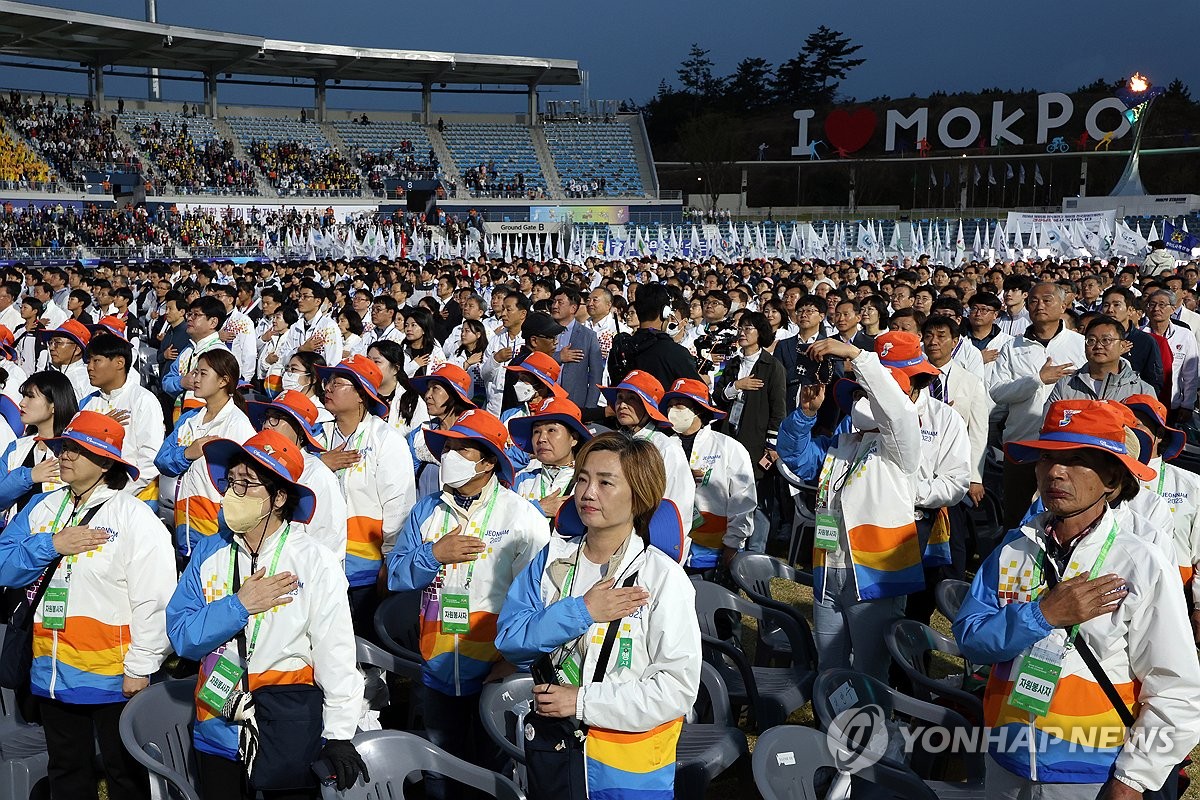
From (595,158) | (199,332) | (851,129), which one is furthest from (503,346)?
(851,129)

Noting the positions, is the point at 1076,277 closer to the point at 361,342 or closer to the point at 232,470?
the point at 361,342

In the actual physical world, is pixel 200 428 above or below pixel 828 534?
above

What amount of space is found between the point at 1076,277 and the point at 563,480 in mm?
12989

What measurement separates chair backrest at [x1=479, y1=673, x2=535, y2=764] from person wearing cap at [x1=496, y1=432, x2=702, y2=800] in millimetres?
496

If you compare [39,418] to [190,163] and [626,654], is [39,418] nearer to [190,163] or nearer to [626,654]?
[626,654]

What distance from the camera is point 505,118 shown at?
63.0 m

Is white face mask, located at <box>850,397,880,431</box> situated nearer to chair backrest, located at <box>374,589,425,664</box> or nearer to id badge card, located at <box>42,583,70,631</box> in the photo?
chair backrest, located at <box>374,589,425,664</box>

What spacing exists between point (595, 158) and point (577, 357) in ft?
177

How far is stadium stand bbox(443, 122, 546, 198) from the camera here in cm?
5584

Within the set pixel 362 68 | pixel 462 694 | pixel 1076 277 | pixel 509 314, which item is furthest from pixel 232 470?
pixel 362 68

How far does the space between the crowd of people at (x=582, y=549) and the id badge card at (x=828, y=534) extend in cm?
1

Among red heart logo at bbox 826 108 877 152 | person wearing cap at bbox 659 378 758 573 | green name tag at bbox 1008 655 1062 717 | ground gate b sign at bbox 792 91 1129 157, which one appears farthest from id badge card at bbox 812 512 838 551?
red heart logo at bbox 826 108 877 152

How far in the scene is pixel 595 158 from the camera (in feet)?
201

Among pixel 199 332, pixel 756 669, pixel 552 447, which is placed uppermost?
pixel 199 332
